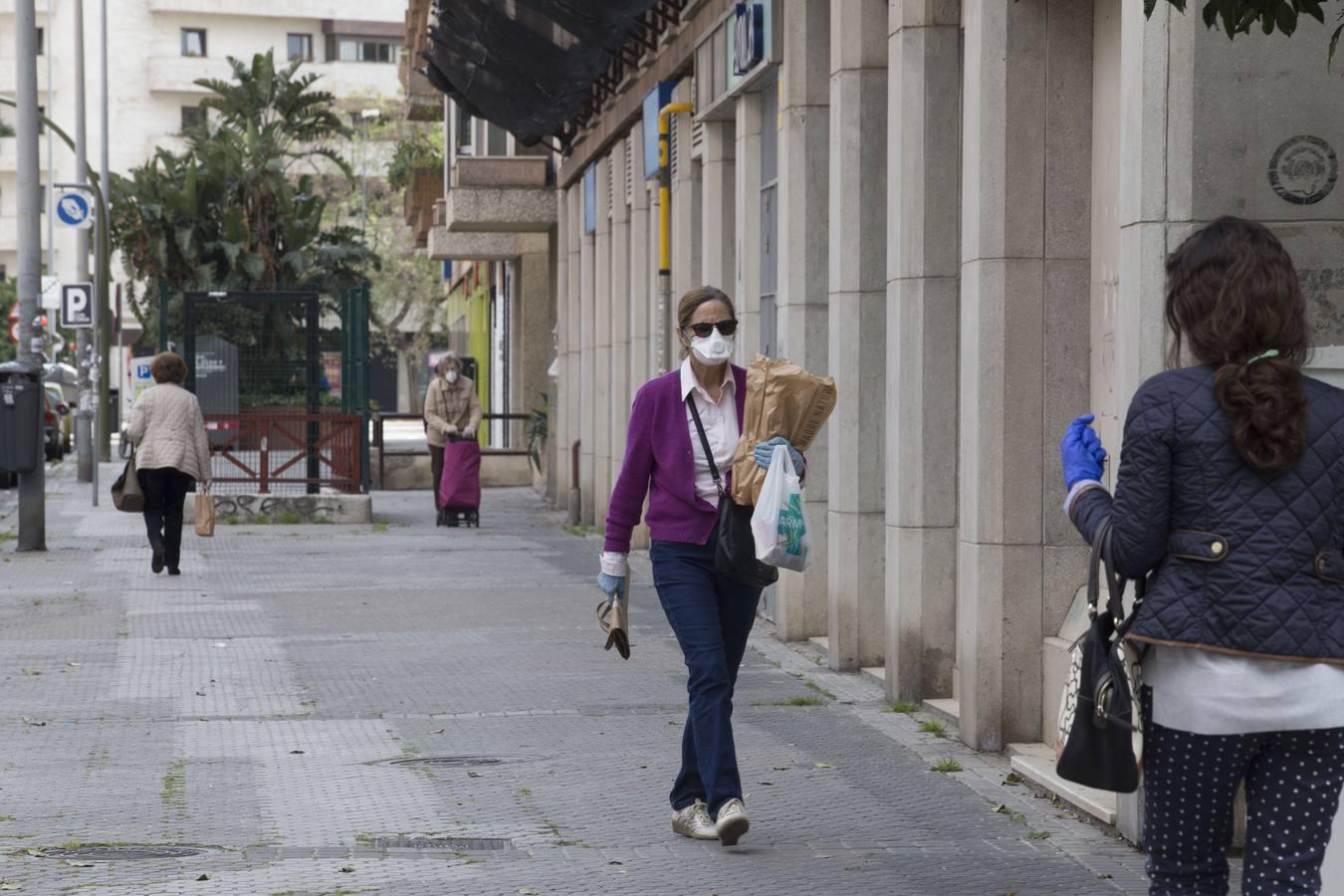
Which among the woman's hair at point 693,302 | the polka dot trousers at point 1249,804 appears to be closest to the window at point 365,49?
the woman's hair at point 693,302

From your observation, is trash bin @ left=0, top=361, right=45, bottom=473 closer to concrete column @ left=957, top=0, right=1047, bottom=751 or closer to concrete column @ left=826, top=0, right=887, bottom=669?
concrete column @ left=826, top=0, right=887, bottom=669

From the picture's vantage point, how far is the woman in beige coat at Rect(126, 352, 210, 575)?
16094 millimetres

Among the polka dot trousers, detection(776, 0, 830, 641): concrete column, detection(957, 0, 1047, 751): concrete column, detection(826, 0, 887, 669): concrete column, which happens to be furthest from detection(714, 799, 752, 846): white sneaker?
detection(776, 0, 830, 641): concrete column

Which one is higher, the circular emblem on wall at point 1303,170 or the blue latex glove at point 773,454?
the circular emblem on wall at point 1303,170

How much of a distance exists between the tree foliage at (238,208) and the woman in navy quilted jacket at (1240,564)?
45527mm

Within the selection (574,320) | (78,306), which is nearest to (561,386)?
(574,320)

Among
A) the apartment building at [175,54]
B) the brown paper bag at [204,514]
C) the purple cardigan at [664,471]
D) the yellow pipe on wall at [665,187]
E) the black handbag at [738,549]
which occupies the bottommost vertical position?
the brown paper bag at [204,514]

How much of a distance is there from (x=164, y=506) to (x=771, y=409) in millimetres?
10314

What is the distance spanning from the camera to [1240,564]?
160 inches

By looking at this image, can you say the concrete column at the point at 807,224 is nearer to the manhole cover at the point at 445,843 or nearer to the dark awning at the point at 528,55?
the manhole cover at the point at 445,843

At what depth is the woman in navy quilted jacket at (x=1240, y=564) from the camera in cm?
402

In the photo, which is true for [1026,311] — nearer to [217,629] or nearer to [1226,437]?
[1226,437]

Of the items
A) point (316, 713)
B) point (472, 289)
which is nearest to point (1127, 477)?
point (316, 713)

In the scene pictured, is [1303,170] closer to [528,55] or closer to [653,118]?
[653,118]
